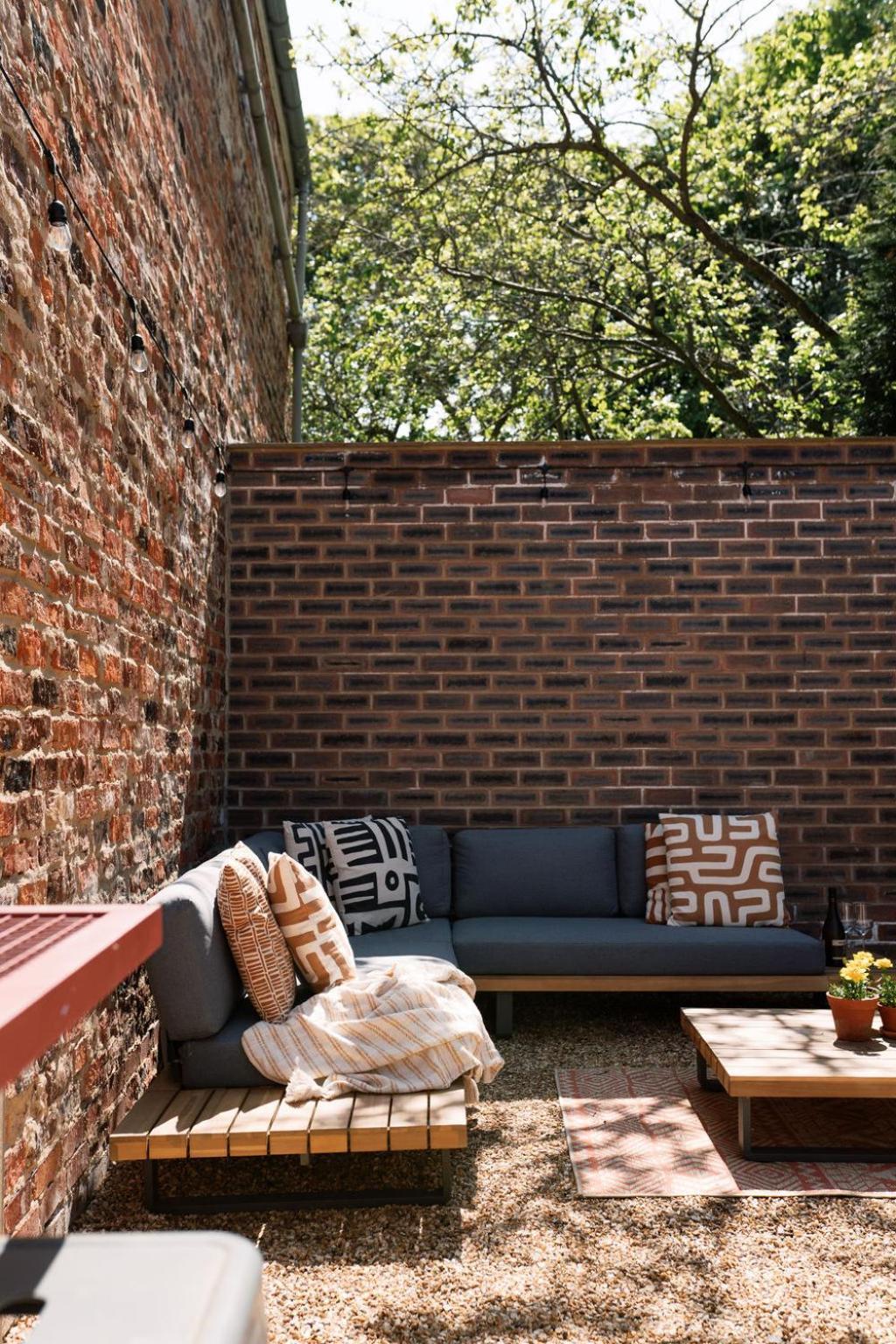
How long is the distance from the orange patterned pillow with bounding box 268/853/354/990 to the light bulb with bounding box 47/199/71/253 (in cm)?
171

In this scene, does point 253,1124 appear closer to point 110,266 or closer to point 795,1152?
point 795,1152

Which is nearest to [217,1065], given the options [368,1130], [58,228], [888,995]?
[368,1130]

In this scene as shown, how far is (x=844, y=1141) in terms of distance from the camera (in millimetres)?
3250

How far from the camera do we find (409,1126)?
8.61 feet

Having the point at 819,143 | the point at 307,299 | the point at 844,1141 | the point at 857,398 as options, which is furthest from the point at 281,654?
the point at 307,299

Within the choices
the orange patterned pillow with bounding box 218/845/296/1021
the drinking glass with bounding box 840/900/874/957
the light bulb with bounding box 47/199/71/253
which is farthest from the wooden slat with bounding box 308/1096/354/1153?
the drinking glass with bounding box 840/900/874/957

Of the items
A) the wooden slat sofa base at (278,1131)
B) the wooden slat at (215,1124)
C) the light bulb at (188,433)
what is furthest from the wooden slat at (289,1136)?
the light bulb at (188,433)

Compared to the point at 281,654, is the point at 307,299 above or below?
above

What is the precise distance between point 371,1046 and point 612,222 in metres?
7.98

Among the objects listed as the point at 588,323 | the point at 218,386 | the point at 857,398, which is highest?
the point at 588,323

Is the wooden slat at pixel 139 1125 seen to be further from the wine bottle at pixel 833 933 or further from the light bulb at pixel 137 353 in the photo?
the wine bottle at pixel 833 933

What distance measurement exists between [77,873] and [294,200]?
7510 mm

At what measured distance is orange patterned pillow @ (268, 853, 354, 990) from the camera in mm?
3158

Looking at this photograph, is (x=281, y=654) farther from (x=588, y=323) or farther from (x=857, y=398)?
(x=588, y=323)
